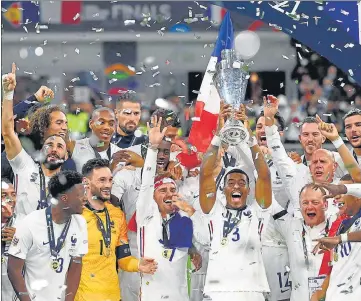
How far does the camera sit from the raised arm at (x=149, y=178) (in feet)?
20.1

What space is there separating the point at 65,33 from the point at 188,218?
1996mm

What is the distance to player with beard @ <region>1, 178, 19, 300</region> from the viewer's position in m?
6.04

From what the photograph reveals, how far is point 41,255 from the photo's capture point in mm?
6004

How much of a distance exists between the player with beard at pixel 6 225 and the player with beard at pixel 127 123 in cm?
87

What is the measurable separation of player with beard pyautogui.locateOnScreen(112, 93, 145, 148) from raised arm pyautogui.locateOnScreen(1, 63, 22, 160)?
703 mm

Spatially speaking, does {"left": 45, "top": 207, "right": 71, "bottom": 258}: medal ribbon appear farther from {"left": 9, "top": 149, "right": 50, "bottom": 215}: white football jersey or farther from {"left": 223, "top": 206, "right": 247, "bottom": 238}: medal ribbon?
{"left": 223, "top": 206, "right": 247, "bottom": 238}: medal ribbon

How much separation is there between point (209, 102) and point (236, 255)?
1.32m

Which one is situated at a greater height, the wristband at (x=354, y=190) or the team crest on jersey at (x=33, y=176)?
the team crest on jersey at (x=33, y=176)

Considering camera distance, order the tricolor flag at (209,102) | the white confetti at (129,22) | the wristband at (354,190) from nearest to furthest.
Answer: the wristband at (354,190) < the tricolor flag at (209,102) < the white confetti at (129,22)

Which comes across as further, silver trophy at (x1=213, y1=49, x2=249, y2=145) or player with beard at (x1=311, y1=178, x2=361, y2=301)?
silver trophy at (x1=213, y1=49, x2=249, y2=145)

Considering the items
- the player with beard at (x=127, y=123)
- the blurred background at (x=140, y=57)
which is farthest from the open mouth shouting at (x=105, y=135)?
the blurred background at (x=140, y=57)

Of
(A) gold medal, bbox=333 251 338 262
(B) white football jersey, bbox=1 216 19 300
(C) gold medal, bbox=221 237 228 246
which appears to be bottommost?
(B) white football jersey, bbox=1 216 19 300

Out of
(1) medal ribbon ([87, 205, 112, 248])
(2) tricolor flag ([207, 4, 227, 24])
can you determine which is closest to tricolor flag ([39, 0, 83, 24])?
(2) tricolor flag ([207, 4, 227, 24])

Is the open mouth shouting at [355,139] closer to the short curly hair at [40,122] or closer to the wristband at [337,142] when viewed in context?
the wristband at [337,142]
